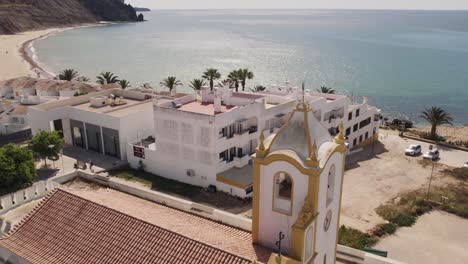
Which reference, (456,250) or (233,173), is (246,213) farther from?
(456,250)

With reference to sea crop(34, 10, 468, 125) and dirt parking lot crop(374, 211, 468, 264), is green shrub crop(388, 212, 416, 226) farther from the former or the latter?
sea crop(34, 10, 468, 125)

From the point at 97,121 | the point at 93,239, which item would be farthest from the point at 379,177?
the point at 93,239

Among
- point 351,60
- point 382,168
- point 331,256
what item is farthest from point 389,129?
point 351,60

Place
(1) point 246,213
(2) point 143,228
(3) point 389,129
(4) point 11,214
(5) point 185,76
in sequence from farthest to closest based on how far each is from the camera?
1. (5) point 185,76
2. (3) point 389,129
3. (1) point 246,213
4. (4) point 11,214
5. (2) point 143,228

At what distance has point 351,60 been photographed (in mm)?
158875

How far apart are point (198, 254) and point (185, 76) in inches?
4556

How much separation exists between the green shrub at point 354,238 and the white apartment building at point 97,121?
25.9 m

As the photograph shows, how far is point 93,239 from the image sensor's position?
17438 millimetres

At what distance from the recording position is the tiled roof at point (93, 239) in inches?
629

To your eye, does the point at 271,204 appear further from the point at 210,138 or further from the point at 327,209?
the point at 210,138

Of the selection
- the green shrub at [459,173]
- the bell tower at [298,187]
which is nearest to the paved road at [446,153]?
the green shrub at [459,173]

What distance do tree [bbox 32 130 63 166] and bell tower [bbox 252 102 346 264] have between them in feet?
104

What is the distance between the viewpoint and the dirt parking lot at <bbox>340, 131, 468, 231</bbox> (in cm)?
3738

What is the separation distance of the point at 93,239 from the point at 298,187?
29.7 ft
